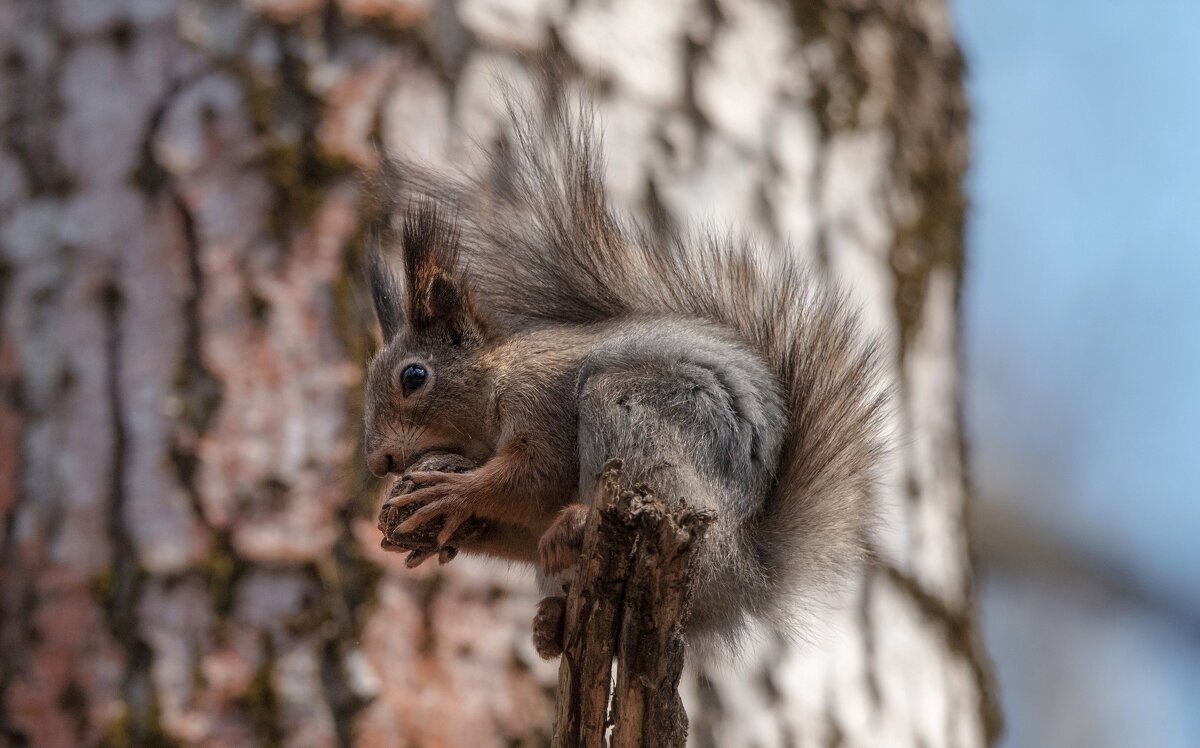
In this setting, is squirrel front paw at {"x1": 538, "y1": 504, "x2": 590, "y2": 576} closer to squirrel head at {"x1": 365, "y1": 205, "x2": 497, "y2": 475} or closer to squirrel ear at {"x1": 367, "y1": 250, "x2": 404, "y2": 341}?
squirrel head at {"x1": 365, "y1": 205, "x2": 497, "y2": 475}

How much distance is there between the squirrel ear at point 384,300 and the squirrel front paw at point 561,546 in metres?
0.54

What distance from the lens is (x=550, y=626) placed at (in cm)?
108

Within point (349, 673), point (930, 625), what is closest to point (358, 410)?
point (349, 673)

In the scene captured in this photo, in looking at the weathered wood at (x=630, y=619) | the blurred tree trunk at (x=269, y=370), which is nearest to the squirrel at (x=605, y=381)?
the weathered wood at (x=630, y=619)

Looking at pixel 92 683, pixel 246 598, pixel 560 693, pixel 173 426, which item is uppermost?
pixel 560 693

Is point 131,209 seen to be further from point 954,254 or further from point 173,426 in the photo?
point 954,254

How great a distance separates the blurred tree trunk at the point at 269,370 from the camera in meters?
1.55

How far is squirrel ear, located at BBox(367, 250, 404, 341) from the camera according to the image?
1585 mm

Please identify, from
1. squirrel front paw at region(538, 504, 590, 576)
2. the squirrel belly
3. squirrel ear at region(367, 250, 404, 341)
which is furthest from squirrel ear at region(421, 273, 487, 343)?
squirrel front paw at region(538, 504, 590, 576)

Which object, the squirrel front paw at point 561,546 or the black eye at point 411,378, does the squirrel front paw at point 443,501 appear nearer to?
the squirrel front paw at point 561,546

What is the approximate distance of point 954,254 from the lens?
237cm

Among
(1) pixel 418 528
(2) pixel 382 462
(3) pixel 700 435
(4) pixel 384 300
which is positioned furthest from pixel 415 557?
(4) pixel 384 300

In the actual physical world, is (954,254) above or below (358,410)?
above

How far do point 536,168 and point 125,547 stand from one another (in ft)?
2.52
